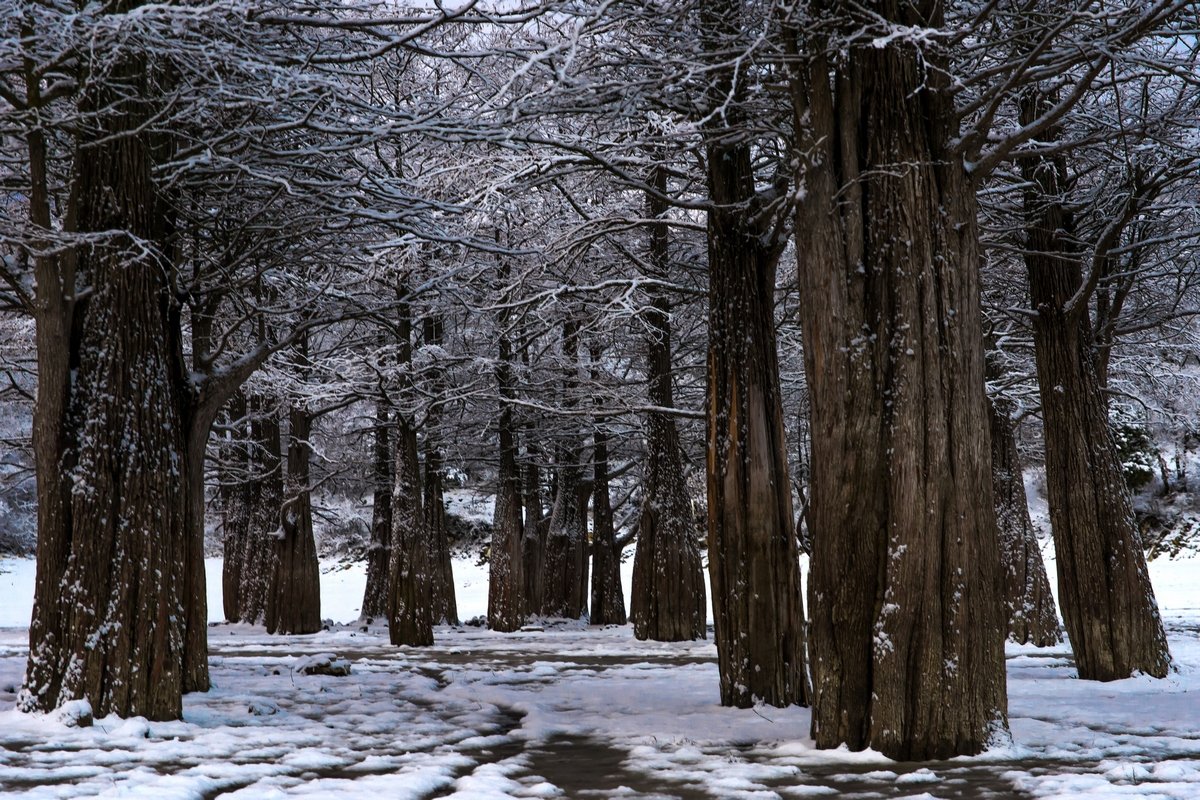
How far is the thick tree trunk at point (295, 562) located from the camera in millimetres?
20641

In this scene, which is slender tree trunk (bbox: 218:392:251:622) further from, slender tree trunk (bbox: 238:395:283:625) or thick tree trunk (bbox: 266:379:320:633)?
thick tree trunk (bbox: 266:379:320:633)

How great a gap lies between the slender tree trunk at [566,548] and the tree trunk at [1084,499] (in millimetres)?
14538

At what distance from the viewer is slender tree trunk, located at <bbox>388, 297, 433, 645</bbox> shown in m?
17.4

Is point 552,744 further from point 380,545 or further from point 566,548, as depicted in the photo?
point 566,548

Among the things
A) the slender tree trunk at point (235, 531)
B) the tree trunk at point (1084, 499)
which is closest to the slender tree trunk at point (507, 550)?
the slender tree trunk at point (235, 531)

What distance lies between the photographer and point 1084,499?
424 inches

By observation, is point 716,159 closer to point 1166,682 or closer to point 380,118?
point 380,118

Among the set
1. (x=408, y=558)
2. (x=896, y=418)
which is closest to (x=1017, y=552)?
(x=408, y=558)

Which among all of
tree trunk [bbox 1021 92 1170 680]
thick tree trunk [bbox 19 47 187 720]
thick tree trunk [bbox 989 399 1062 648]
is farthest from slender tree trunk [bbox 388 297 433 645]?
Answer: tree trunk [bbox 1021 92 1170 680]

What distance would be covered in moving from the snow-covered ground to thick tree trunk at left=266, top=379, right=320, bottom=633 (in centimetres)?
817

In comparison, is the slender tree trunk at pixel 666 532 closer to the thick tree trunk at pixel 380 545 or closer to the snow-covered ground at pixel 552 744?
the snow-covered ground at pixel 552 744

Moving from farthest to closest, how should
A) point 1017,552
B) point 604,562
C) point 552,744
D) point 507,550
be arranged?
point 604,562 → point 507,550 → point 1017,552 → point 552,744

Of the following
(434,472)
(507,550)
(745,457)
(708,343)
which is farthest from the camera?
(507,550)

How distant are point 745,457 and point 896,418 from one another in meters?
2.49
